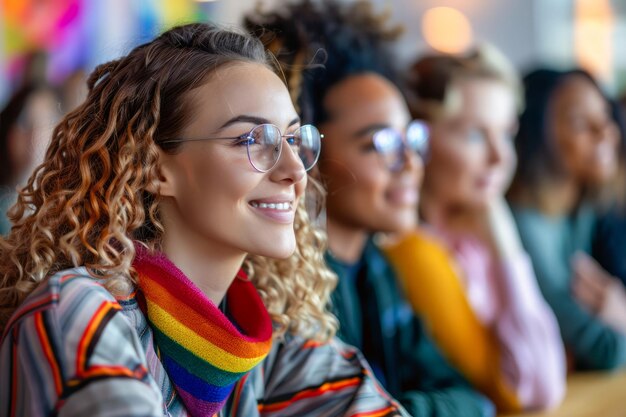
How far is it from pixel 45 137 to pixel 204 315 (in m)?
0.37

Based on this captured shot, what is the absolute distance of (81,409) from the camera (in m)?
0.75

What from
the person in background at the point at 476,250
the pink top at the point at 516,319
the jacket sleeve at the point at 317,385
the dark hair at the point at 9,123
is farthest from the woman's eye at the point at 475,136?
the dark hair at the point at 9,123

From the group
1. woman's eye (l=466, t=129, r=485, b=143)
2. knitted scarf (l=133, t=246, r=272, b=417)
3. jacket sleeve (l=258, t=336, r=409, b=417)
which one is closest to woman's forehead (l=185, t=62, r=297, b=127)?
knitted scarf (l=133, t=246, r=272, b=417)

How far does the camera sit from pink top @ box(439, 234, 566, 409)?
175 centimetres

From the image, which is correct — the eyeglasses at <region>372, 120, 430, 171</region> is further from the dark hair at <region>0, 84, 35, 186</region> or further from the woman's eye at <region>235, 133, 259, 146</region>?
the dark hair at <region>0, 84, 35, 186</region>

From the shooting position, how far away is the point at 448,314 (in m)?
1.73

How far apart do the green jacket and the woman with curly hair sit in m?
0.43

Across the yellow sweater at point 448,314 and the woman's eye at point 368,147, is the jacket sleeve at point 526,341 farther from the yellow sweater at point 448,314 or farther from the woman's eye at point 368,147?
the woman's eye at point 368,147

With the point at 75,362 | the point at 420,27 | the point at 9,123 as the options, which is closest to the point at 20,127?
the point at 9,123

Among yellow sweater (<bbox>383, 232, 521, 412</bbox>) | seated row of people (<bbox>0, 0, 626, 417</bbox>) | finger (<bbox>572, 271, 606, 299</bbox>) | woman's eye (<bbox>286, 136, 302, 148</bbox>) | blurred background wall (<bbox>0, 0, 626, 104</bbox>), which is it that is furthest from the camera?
blurred background wall (<bbox>0, 0, 626, 104</bbox>)

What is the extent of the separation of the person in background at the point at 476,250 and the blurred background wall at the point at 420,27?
0.27 metres

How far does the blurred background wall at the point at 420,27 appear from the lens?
2465mm

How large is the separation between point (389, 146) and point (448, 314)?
0.41 metres

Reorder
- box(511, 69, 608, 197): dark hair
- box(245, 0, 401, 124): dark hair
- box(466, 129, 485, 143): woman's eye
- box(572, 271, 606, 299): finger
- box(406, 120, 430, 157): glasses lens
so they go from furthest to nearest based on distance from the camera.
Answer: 1. box(511, 69, 608, 197): dark hair
2. box(572, 271, 606, 299): finger
3. box(466, 129, 485, 143): woman's eye
4. box(406, 120, 430, 157): glasses lens
5. box(245, 0, 401, 124): dark hair
